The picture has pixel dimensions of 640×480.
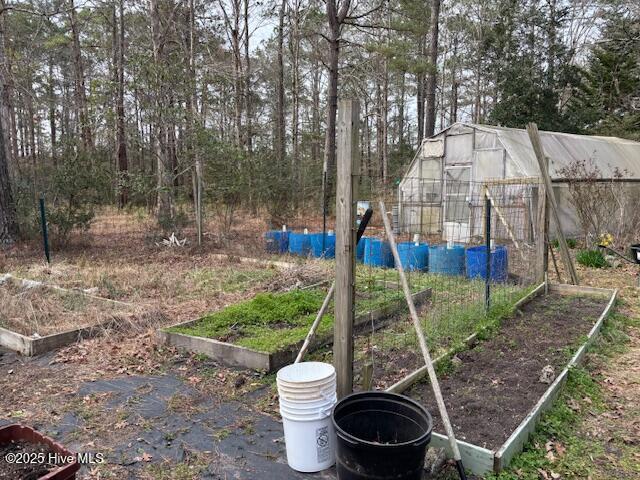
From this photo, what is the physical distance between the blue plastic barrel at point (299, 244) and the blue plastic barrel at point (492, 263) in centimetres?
380

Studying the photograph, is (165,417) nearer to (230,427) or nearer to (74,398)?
(230,427)

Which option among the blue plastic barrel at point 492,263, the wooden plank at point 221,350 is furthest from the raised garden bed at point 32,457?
the blue plastic barrel at point 492,263

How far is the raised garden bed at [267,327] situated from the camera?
14.1 ft

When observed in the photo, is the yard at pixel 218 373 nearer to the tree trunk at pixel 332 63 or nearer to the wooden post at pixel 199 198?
the wooden post at pixel 199 198

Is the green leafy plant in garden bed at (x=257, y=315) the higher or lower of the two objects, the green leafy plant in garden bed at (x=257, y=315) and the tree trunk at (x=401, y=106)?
the lower

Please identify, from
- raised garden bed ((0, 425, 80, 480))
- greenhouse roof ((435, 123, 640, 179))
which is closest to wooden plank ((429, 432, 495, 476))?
Result: raised garden bed ((0, 425, 80, 480))

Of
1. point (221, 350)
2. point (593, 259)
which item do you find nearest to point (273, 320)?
point (221, 350)

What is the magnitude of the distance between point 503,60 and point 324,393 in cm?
2232

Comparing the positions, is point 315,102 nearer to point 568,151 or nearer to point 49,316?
point 568,151

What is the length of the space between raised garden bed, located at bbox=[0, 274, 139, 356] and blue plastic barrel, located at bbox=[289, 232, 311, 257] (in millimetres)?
4993

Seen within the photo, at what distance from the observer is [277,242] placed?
10.8 meters

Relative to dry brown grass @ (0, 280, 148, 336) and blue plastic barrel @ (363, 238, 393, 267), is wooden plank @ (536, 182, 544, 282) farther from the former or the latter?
dry brown grass @ (0, 280, 148, 336)

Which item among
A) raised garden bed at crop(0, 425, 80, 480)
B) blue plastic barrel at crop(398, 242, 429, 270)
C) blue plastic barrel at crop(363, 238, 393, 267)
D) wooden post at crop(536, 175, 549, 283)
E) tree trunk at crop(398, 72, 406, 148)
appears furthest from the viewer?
tree trunk at crop(398, 72, 406, 148)

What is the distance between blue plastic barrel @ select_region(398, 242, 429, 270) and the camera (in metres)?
8.30
